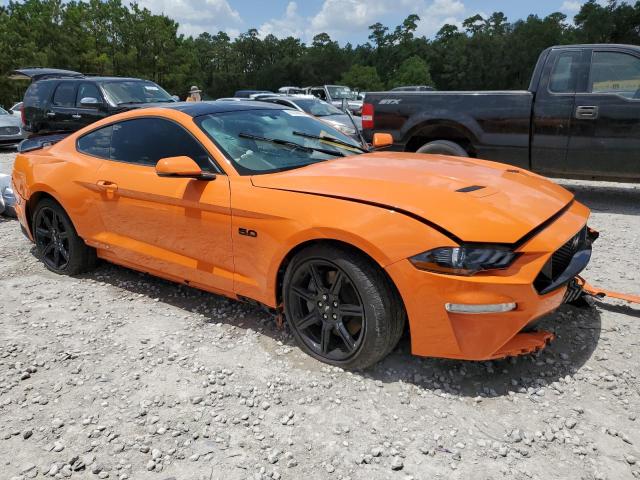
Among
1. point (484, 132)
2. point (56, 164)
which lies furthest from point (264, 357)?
point (484, 132)

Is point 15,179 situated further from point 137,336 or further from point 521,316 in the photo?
point 521,316

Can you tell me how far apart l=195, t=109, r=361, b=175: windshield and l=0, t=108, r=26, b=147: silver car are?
42.8 feet

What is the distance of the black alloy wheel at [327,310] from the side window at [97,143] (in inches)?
84.0

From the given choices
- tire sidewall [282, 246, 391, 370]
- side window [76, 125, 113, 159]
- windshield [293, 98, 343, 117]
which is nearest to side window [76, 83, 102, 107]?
windshield [293, 98, 343, 117]

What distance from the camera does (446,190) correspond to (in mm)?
2699

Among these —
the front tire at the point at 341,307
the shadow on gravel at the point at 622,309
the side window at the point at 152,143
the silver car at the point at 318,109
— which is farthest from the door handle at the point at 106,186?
the silver car at the point at 318,109

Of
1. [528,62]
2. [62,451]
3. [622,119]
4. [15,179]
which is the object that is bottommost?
[62,451]

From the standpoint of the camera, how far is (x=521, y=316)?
2.42 m

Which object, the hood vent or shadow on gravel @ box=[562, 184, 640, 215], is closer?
the hood vent

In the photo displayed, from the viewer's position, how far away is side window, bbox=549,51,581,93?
20.7ft

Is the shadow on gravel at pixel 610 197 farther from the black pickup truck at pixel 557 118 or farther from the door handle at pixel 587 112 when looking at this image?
the door handle at pixel 587 112

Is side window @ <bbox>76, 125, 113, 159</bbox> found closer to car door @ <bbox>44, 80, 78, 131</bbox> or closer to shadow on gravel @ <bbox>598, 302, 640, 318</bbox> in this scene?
shadow on gravel @ <bbox>598, 302, 640, 318</bbox>

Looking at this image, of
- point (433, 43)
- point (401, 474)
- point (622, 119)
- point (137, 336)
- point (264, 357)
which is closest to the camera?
point (401, 474)

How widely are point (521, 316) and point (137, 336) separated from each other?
95.7 inches
